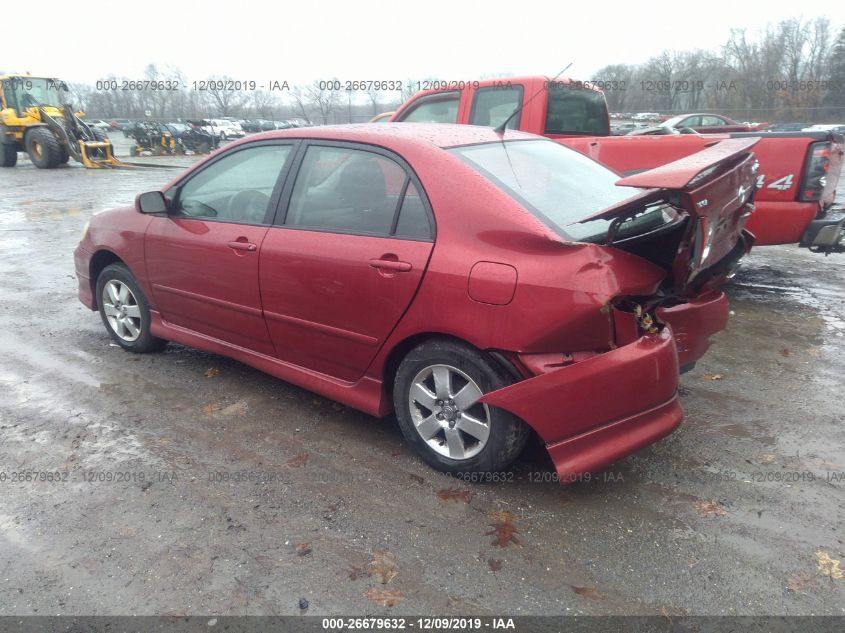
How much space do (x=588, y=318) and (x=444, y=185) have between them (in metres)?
0.90

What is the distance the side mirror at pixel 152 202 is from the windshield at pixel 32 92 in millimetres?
19921

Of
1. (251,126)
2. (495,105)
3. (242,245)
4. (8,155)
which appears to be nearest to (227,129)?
(251,126)

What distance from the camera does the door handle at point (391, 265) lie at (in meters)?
2.88

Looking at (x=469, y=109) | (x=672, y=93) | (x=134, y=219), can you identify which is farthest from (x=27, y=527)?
(x=672, y=93)

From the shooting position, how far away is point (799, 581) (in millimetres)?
2338

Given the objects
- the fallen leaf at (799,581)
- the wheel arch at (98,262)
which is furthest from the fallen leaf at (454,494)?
the wheel arch at (98,262)

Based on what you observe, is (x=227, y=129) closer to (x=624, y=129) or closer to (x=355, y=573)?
(x=624, y=129)

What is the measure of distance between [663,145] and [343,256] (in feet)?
11.9

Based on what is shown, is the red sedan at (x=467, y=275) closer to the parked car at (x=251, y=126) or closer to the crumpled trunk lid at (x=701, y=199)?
the crumpled trunk lid at (x=701, y=199)

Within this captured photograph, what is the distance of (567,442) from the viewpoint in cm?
261

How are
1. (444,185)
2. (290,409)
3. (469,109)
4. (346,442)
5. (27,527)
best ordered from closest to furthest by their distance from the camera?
1. (27,527)
2. (444,185)
3. (346,442)
4. (290,409)
5. (469,109)

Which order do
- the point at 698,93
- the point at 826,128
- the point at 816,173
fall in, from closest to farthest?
the point at 816,173 < the point at 826,128 < the point at 698,93

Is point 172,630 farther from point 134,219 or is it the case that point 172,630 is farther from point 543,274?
point 134,219

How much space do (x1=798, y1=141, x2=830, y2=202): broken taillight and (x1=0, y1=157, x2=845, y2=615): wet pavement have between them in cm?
151
